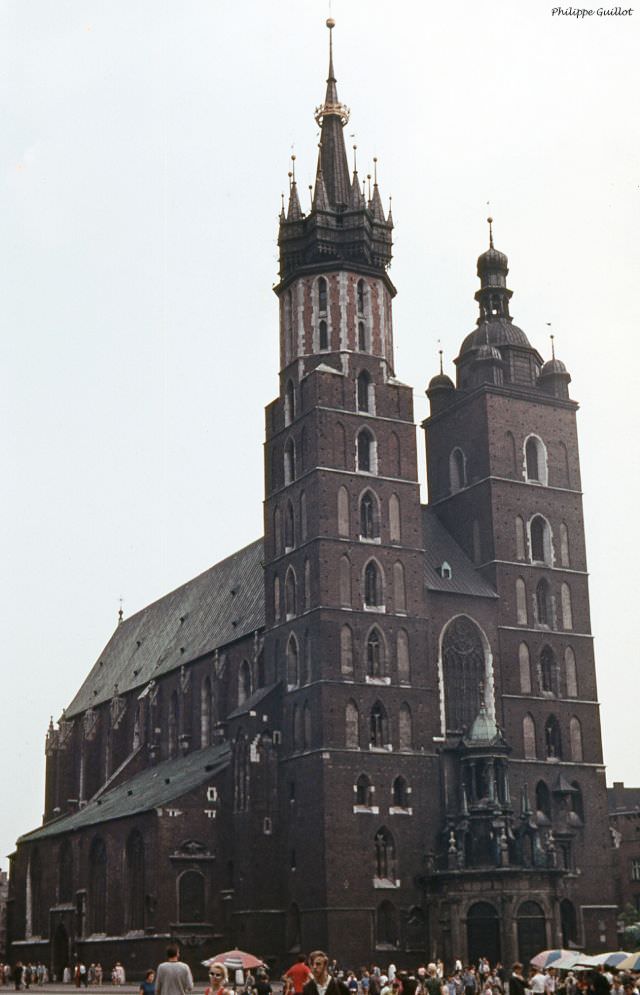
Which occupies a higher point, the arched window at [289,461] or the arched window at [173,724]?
the arched window at [289,461]

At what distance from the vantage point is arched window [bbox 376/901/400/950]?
59612 mm

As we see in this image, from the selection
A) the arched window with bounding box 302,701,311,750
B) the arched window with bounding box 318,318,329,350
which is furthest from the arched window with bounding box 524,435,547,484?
the arched window with bounding box 302,701,311,750

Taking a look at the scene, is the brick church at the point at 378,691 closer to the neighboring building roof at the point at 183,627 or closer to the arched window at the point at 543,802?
the arched window at the point at 543,802

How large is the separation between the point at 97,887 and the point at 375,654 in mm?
21416

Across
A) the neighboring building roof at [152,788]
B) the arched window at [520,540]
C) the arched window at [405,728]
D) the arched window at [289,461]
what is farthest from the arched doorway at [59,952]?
the arched window at [520,540]

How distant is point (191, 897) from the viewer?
64.3 meters

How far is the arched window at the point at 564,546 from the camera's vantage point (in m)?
70.4

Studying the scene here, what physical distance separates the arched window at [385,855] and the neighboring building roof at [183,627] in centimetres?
1475

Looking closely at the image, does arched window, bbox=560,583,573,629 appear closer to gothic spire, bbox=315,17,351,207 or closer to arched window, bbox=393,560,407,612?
arched window, bbox=393,560,407,612

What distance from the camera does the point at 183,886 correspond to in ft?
211

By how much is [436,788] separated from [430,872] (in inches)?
152

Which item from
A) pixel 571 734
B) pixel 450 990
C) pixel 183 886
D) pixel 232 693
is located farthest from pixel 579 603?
pixel 450 990

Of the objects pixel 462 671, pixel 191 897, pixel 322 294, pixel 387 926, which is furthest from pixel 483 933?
pixel 322 294

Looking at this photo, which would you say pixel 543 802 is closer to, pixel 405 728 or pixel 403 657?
pixel 405 728
